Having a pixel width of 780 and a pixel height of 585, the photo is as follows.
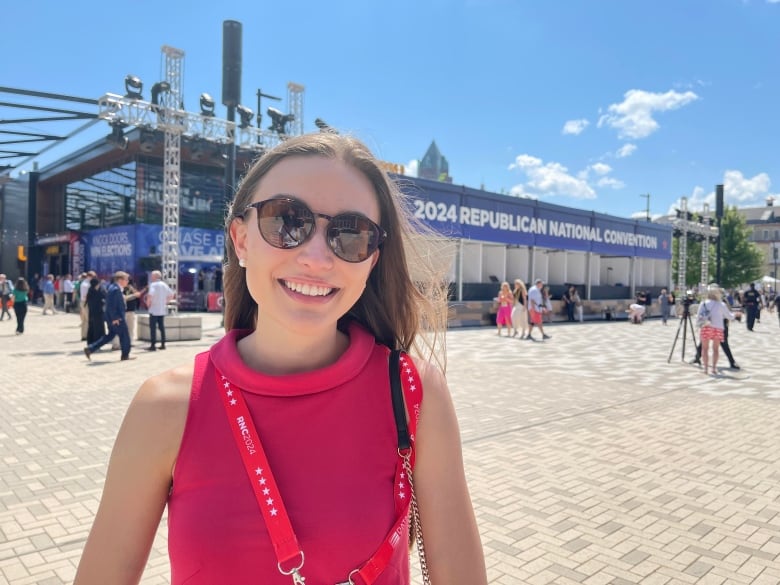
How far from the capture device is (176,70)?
54.1 ft

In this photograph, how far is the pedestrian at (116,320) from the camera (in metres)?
11.0

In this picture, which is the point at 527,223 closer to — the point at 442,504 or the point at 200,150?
the point at 200,150

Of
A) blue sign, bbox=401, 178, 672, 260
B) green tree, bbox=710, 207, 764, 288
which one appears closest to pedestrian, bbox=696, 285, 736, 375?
blue sign, bbox=401, 178, 672, 260

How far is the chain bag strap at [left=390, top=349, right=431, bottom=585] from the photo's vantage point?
1392 mm

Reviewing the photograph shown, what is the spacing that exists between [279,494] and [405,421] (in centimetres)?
34

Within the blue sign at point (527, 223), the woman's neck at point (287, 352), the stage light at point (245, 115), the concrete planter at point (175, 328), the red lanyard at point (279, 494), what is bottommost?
the concrete planter at point (175, 328)

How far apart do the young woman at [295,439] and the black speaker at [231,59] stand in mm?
14240

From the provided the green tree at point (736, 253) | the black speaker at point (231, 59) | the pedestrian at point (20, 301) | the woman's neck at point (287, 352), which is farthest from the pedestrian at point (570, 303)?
the green tree at point (736, 253)

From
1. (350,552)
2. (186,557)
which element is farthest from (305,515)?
(186,557)

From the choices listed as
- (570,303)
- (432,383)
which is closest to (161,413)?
(432,383)

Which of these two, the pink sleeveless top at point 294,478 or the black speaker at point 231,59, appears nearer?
the pink sleeveless top at point 294,478

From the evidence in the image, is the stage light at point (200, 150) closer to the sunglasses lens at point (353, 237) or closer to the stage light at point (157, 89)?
the stage light at point (157, 89)

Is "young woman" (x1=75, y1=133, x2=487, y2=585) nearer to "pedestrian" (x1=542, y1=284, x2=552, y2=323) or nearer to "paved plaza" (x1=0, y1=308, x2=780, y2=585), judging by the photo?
"paved plaza" (x1=0, y1=308, x2=780, y2=585)

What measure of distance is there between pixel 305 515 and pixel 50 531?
330 cm
